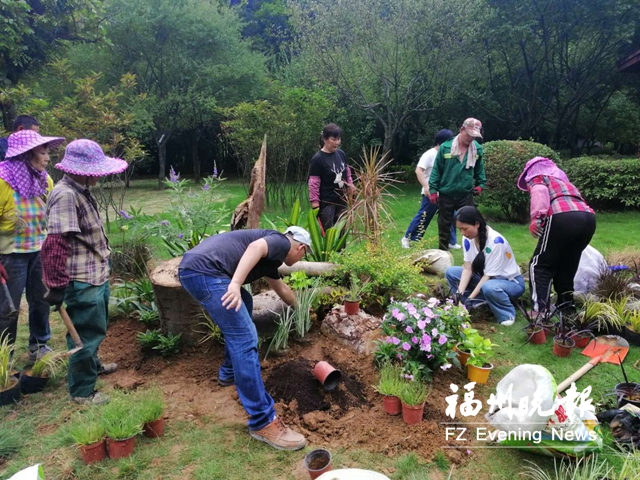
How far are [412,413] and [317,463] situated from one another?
73 centimetres

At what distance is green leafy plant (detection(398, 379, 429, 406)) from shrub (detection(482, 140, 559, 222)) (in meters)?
6.52

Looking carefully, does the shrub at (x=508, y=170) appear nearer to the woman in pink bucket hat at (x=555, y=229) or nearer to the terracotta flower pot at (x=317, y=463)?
the woman in pink bucket hat at (x=555, y=229)

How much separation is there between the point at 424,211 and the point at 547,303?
2631 millimetres

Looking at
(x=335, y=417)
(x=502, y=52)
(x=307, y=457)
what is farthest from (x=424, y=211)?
(x=502, y=52)

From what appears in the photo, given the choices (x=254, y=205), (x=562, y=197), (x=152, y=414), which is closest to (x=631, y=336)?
(x=562, y=197)

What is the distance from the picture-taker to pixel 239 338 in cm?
268

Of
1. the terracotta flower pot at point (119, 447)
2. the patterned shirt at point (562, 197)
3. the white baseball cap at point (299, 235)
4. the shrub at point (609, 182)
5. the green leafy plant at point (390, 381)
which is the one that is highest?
the white baseball cap at point (299, 235)

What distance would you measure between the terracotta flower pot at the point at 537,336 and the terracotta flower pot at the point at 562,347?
17 centimetres

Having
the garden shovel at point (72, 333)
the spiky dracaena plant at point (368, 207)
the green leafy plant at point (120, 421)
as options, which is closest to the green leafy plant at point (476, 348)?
the spiky dracaena plant at point (368, 207)

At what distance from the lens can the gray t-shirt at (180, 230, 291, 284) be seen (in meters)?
2.67

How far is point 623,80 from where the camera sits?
1430 cm

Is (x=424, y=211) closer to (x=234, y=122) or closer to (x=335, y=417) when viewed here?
(x=335, y=417)

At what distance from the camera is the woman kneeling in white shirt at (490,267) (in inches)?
162

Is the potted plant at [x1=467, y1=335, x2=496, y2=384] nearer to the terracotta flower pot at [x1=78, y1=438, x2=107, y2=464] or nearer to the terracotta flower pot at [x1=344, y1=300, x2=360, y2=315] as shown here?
the terracotta flower pot at [x1=344, y1=300, x2=360, y2=315]
